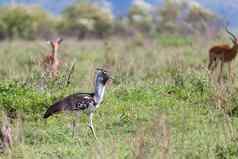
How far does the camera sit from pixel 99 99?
9.74m

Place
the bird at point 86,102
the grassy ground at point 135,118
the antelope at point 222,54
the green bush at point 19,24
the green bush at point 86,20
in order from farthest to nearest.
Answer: the green bush at point 86,20
the green bush at point 19,24
the antelope at point 222,54
the bird at point 86,102
the grassy ground at point 135,118

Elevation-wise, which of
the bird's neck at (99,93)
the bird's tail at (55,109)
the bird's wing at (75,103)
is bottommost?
the bird's tail at (55,109)

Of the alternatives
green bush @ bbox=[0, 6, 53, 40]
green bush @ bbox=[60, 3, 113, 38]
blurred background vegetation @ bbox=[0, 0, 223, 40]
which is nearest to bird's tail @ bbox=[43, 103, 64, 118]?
blurred background vegetation @ bbox=[0, 0, 223, 40]

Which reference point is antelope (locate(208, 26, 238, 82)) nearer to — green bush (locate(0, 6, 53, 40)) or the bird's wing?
the bird's wing

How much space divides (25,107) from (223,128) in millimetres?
3230

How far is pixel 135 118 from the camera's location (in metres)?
10.6

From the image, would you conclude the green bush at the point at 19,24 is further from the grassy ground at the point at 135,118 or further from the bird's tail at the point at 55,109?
the bird's tail at the point at 55,109

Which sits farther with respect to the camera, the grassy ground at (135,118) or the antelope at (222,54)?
the antelope at (222,54)

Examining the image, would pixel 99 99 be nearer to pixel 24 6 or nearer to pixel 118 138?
pixel 118 138

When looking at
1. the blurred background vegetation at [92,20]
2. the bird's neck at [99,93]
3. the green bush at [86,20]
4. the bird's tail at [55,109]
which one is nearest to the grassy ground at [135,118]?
the bird's tail at [55,109]

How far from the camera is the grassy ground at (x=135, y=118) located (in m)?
8.41

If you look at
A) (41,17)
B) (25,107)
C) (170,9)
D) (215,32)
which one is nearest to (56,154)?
(25,107)

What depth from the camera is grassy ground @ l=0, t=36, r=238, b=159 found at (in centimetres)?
841

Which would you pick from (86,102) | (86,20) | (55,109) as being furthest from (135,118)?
(86,20)
